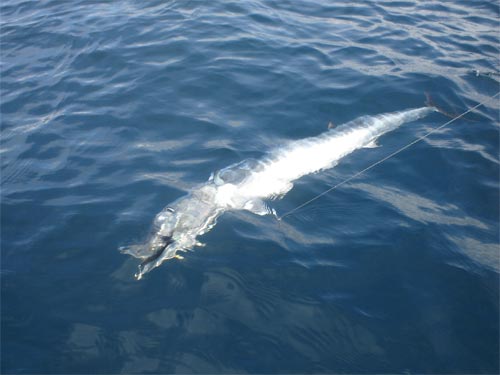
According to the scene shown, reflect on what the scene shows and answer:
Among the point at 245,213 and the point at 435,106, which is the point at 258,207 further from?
the point at 435,106

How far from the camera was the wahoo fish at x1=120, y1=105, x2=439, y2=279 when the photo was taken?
5.73 m

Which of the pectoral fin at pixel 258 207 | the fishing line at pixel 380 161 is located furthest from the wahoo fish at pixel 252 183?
the fishing line at pixel 380 161

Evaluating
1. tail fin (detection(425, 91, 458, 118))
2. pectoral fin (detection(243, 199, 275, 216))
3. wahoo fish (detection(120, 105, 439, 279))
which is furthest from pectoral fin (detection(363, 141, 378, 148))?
pectoral fin (detection(243, 199, 275, 216))

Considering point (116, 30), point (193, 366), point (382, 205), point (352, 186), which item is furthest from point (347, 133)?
point (116, 30)

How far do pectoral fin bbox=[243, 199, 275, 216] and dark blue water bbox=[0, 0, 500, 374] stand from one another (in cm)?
14

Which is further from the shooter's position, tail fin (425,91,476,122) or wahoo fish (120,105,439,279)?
tail fin (425,91,476,122)

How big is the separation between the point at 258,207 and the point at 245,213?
0.26m

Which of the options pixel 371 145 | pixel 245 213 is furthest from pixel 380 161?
pixel 245 213

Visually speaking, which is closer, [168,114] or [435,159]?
[435,159]

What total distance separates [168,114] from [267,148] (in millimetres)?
2619

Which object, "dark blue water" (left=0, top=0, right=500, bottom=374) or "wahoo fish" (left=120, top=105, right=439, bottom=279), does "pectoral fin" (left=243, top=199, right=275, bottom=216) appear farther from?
"dark blue water" (left=0, top=0, right=500, bottom=374)

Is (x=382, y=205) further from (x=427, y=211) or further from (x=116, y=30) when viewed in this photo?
(x=116, y=30)

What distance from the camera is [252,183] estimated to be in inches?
270

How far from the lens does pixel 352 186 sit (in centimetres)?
694
